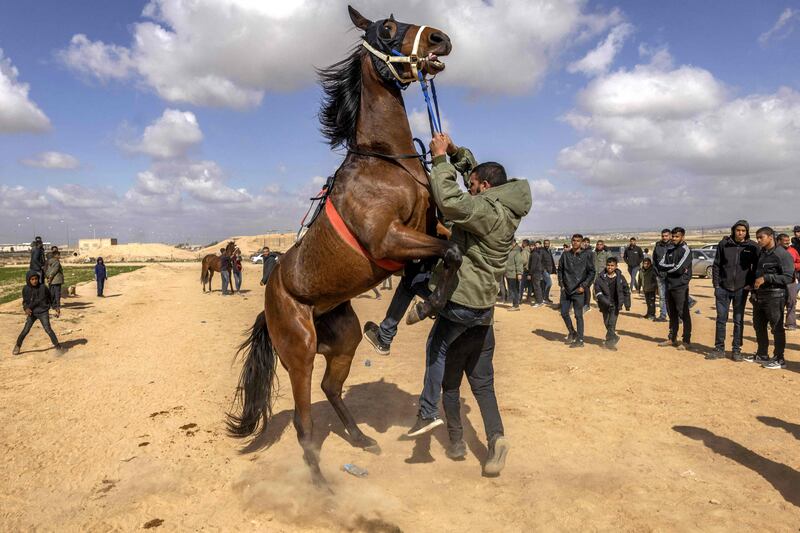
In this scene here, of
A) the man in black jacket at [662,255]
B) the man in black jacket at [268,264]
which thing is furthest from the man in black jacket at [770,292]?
the man in black jacket at [268,264]

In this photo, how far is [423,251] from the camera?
124 inches

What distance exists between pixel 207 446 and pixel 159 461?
17.7 inches

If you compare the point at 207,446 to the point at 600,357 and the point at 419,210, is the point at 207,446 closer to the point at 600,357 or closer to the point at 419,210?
the point at 419,210

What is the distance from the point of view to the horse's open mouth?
3.34m

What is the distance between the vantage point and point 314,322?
4.28 metres

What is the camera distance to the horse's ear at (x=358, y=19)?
11.9 feet

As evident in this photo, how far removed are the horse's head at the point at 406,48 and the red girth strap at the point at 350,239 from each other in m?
1.10

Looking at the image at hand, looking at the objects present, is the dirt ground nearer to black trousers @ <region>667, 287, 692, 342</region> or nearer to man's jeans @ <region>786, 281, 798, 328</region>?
black trousers @ <region>667, 287, 692, 342</region>

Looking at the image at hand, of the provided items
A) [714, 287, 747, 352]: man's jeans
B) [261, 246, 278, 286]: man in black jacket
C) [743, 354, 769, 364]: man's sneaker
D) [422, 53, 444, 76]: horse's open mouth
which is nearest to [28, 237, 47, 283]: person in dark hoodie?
[261, 246, 278, 286]: man in black jacket

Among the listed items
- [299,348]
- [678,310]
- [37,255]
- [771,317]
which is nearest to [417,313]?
[299,348]

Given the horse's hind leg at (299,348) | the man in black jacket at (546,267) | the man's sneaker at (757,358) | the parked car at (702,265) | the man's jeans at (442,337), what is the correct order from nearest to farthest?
the man's jeans at (442,337) < the horse's hind leg at (299,348) < the man's sneaker at (757,358) < the man in black jacket at (546,267) < the parked car at (702,265)

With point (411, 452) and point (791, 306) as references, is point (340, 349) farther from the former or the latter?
point (791, 306)

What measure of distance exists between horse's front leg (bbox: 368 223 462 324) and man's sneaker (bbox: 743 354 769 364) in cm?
690

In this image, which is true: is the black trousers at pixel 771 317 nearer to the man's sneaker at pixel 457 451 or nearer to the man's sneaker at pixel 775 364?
the man's sneaker at pixel 775 364
